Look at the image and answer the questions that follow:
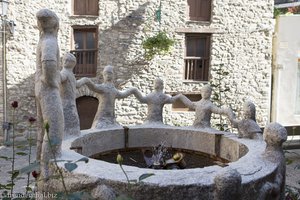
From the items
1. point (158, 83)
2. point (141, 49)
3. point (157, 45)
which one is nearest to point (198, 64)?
point (157, 45)

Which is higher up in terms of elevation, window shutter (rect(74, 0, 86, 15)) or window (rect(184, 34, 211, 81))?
window shutter (rect(74, 0, 86, 15))

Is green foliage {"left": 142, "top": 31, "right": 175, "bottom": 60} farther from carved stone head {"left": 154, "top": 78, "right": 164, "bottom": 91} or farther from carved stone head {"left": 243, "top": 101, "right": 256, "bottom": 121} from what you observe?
carved stone head {"left": 243, "top": 101, "right": 256, "bottom": 121}

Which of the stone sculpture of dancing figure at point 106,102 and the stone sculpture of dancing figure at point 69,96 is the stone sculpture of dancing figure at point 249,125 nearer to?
the stone sculpture of dancing figure at point 106,102

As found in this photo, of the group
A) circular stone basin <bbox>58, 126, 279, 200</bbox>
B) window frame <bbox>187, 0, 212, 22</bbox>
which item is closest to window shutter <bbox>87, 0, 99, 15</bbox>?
window frame <bbox>187, 0, 212, 22</bbox>

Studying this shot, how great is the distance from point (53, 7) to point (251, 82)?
6231mm

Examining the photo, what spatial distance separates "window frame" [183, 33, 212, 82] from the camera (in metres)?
11.7

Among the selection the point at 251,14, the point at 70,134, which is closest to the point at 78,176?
the point at 70,134

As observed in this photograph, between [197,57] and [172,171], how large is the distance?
957cm

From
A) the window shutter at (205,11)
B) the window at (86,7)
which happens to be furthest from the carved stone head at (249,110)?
the window shutter at (205,11)

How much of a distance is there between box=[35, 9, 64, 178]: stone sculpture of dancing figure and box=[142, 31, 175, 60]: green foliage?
8100mm

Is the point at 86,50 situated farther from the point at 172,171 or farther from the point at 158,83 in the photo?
the point at 172,171

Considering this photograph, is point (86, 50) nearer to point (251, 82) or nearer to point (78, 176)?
point (251, 82)

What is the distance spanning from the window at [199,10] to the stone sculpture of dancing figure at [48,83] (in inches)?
363

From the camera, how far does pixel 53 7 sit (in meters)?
10.7
